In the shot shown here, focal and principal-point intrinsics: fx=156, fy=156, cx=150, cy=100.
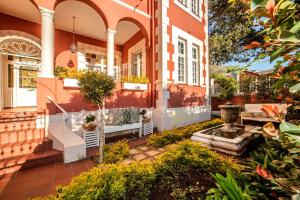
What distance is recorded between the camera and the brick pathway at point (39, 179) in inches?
106

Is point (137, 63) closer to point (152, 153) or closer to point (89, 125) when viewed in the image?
point (89, 125)

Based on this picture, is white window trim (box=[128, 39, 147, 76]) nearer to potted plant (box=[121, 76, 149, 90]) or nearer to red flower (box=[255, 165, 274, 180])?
potted plant (box=[121, 76, 149, 90])

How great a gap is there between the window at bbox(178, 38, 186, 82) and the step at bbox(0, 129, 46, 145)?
6.41 metres

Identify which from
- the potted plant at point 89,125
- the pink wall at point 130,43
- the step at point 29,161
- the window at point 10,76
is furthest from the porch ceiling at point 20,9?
the step at point 29,161

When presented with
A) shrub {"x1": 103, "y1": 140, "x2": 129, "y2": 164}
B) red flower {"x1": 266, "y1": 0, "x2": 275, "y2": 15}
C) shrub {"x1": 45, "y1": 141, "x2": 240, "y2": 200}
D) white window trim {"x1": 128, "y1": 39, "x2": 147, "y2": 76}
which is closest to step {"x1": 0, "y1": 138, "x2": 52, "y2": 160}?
shrub {"x1": 103, "y1": 140, "x2": 129, "y2": 164}

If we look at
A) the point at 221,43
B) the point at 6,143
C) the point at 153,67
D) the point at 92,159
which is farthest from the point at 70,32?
the point at 221,43

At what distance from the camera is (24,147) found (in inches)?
154

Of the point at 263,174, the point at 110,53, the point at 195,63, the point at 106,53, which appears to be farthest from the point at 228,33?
the point at 263,174

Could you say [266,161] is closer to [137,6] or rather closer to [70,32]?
[137,6]

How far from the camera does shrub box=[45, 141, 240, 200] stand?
2.02 metres

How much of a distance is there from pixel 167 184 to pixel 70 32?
27.5 ft

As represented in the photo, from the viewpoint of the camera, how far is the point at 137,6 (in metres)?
6.81

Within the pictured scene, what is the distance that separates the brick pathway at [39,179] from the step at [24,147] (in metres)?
0.66

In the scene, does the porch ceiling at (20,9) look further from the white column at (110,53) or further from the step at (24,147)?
the step at (24,147)
